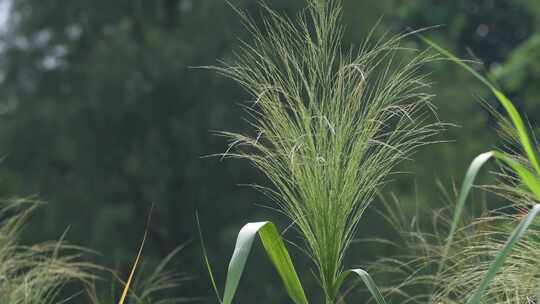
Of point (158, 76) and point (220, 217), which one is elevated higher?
point (158, 76)

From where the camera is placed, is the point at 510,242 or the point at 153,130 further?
the point at 153,130

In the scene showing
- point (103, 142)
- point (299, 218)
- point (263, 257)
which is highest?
point (299, 218)

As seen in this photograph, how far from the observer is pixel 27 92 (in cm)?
1358

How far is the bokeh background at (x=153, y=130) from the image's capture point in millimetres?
11477

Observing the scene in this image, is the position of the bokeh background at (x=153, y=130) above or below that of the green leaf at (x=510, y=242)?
below

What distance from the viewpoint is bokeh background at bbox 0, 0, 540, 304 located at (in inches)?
452

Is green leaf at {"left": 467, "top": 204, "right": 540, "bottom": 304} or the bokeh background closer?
green leaf at {"left": 467, "top": 204, "right": 540, "bottom": 304}

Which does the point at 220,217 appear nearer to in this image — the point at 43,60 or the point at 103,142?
the point at 103,142

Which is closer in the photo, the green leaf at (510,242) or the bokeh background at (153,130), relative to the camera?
the green leaf at (510,242)

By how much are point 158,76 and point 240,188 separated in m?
1.79

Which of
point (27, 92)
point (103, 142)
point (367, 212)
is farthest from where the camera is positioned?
point (27, 92)

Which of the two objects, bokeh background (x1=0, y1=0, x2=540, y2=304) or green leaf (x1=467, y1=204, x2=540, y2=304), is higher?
green leaf (x1=467, y1=204, x2=540, y2=304)

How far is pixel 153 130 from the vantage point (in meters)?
12.6

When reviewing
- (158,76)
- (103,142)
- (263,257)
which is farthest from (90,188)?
(263,257)
